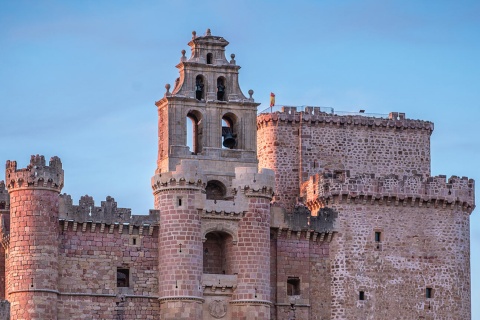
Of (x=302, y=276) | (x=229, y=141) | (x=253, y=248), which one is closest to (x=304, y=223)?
(x=302, y=276)

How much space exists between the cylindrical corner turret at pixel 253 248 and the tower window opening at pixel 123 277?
5.22 m

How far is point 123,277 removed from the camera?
85125 mm

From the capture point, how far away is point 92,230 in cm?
8450

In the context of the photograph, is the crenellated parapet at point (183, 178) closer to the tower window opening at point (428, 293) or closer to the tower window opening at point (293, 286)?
the tower window opening at point (293, 286)

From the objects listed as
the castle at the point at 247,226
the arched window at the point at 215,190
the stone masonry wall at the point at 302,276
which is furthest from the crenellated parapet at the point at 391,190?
the arched window at the point at 215,190

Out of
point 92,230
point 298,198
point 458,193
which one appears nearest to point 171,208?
point 92,230

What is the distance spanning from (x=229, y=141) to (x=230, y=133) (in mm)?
482

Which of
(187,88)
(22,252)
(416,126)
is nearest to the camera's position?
(22,252)

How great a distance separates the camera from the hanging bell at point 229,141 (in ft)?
291

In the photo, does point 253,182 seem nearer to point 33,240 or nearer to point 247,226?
point 247,226

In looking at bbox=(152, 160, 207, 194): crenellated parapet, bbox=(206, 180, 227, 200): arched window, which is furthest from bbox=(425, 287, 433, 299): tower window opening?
bbox=(152, 160, 207, 194): crenellated parapet

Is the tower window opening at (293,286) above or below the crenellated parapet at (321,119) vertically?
below

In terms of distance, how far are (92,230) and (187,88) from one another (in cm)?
889

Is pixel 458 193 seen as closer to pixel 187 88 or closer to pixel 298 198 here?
pixel 298 198
